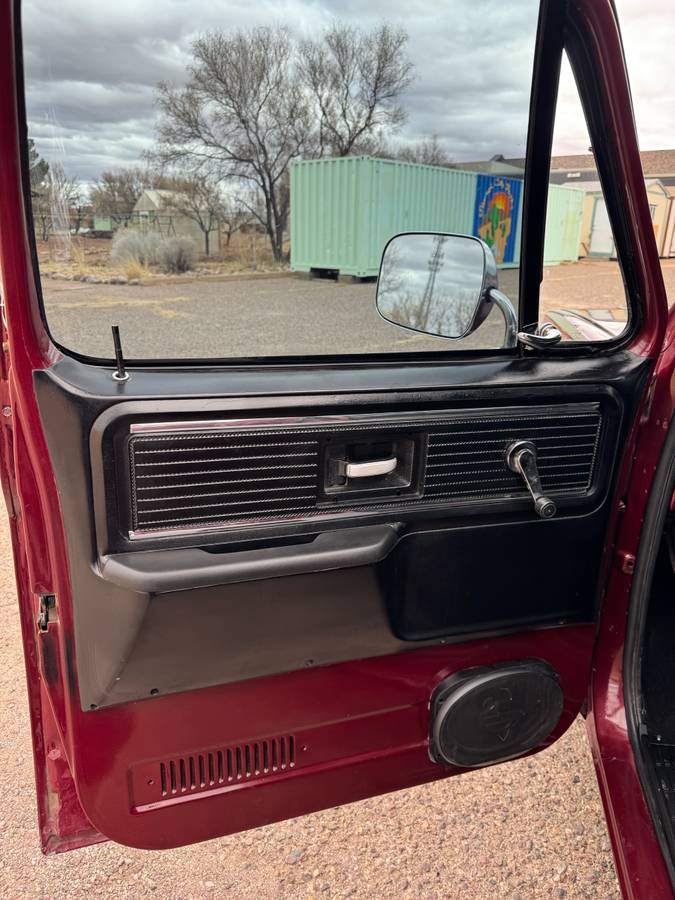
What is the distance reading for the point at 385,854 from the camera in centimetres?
206

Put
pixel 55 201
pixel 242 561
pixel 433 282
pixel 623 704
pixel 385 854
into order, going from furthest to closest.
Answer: pixel 385 854 < pixel 623 704 < pixel 433 282 < pixel 242 561 < pixel 55 201

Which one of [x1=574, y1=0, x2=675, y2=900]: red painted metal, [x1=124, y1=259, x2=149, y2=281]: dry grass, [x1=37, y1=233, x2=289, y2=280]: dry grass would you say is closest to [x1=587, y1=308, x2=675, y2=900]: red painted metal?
[x1=574, y1=0, x2=675, y2=900]: red painted metal

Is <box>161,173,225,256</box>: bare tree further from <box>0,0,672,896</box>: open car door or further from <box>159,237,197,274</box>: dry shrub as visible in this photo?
<box>0,0,672,896</box>: open car door

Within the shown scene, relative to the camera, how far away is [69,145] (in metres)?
1.21

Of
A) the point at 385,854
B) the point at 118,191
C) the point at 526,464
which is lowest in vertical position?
the point at 385,854

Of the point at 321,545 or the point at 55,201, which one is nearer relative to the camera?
the point at 55,201

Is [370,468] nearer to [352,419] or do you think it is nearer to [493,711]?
[352,419]

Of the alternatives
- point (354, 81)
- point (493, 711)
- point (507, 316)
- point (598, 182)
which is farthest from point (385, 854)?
point (354, 81)

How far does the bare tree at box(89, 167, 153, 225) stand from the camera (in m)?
1.24

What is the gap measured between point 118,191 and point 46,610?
0.80 meters

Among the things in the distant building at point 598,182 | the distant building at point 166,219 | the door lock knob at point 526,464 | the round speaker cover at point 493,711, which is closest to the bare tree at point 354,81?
Result: the distant building at point 598,182

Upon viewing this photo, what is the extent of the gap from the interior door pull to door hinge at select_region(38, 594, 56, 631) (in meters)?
0.63

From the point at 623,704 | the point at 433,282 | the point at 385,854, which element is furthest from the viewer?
the point at 385,854

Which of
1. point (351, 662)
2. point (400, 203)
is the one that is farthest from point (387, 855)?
point (400, 203)
